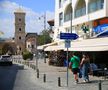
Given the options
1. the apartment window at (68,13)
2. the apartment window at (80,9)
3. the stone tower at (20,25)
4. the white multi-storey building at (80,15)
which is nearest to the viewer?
the white multi-storey building at (80,15)

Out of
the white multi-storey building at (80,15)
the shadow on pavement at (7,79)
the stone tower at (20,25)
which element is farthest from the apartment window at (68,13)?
the stone tower at (20,25)

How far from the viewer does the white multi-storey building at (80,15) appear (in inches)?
1553

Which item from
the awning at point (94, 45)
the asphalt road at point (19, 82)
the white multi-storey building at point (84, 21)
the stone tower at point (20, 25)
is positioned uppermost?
the stone tower at point (20, 25)

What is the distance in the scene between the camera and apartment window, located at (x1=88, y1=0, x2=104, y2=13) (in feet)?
128

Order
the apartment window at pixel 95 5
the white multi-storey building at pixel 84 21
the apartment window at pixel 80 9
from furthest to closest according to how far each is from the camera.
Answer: the apartment window at pixel 80 9, the apartment window at pixel 95 5, the white multi-storey building at pixel 84 21

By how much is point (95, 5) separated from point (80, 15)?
646cm

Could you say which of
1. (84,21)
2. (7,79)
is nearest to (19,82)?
(7,79)

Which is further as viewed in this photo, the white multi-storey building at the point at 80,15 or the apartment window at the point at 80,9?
the apartment window at the point at 80,9

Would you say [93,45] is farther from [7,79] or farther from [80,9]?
[80,9]

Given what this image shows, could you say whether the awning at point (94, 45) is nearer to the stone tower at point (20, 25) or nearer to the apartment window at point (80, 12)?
the apartment window at point (80, 12)

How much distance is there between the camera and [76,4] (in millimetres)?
50219

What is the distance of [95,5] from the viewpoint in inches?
1608

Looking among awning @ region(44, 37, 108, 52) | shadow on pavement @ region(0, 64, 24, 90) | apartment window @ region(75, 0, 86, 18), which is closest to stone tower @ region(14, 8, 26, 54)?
apartment window @ region(75, 0, 86, 18)

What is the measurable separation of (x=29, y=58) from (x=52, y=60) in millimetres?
24895
